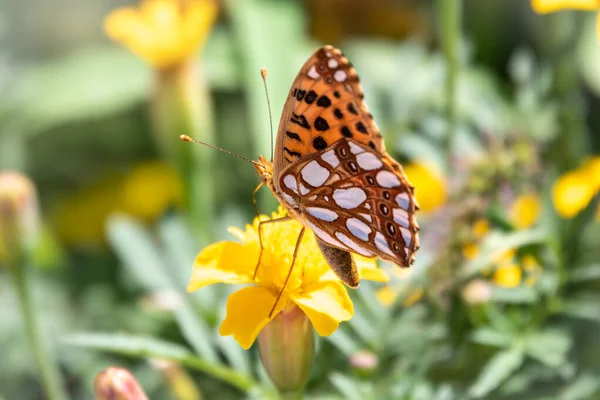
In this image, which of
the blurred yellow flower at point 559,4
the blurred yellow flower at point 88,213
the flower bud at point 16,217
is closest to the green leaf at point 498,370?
the blurred yellow flower at point 559,4

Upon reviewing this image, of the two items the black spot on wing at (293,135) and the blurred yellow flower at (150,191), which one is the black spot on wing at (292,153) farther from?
the blurred yellow flower at (150,191)

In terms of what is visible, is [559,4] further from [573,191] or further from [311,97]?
[311,97]

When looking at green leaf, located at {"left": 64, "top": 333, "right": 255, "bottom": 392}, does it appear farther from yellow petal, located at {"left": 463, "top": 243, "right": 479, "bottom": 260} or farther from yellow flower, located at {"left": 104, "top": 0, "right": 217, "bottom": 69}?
yellow flower, located at {"left": 104, "top": 0, "right": 217, "bottom": 69}

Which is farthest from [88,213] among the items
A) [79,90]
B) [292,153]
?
[292,153]

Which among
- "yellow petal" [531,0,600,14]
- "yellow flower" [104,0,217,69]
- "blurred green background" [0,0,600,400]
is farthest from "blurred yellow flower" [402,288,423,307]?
"yellow flower" [104,0,217,69]

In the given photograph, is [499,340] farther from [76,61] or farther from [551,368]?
[76,61]

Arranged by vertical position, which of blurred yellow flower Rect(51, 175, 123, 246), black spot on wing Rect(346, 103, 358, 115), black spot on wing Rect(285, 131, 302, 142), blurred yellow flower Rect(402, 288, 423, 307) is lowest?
blurred yellow flower Rect(51, 175, 123, 246)

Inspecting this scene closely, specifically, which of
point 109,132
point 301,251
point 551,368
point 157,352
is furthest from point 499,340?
point 109,132
